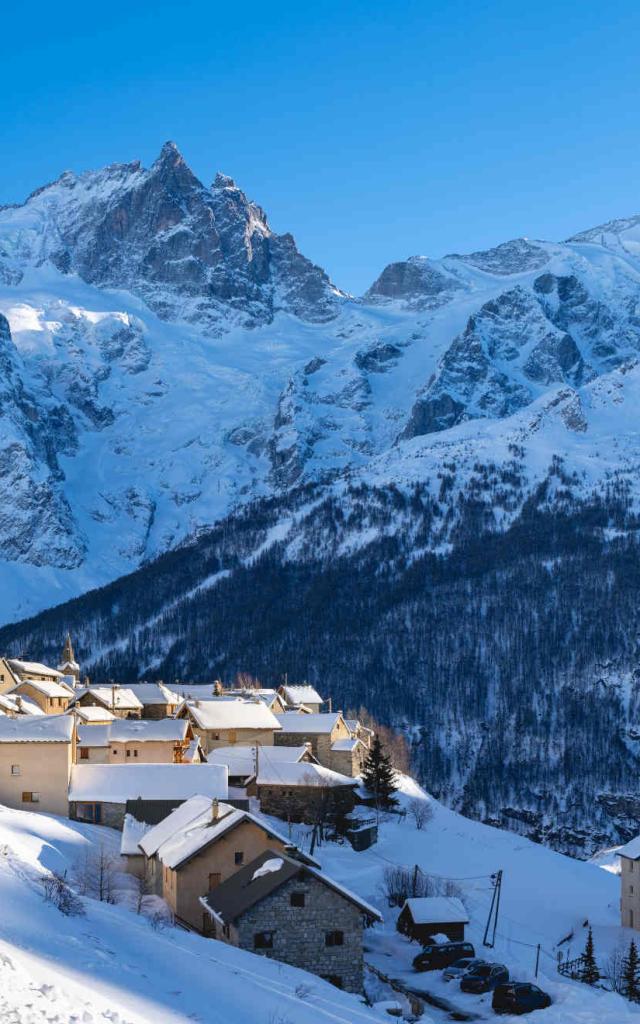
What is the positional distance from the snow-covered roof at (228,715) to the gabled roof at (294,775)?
35.5 ft

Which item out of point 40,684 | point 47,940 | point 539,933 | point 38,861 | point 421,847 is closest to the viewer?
point 47,940

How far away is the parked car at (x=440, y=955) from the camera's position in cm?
6141

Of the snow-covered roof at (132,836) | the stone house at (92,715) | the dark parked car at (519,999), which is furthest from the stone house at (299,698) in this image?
the dark parked car at (519,999)

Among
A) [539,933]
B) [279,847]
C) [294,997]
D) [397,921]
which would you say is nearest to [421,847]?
[539,933]

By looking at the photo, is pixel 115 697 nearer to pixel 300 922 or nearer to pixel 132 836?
pixel 132 836

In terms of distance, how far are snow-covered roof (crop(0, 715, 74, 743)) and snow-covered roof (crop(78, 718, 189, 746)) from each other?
44.9 ft

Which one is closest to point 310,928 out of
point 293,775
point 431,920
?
point 431,920

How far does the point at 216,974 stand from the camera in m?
41.0

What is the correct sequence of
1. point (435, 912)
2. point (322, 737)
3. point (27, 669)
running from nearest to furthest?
point (435, 912), point (322, 737), point (27, 669)

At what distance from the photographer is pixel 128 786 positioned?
76.2m

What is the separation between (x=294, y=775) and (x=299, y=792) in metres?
1.14

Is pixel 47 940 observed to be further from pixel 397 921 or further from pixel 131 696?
pixel 131 696

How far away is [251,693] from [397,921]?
64.1 meters

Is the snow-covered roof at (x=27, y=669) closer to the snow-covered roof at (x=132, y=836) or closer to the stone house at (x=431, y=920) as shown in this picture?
the snow-covered roof at (x=132, y=836)
